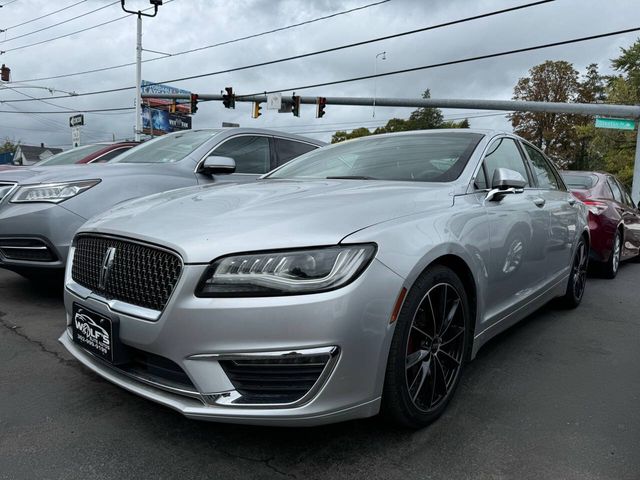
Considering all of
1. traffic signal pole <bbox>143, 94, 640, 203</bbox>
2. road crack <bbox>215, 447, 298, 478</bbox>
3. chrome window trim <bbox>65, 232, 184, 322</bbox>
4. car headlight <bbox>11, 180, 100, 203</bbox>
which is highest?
traffic signal pole <bbox>143, 94, 640, 203</bbox>

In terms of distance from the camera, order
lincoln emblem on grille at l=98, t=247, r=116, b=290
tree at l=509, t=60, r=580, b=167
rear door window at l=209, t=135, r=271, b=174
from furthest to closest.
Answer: tree at l=509, t=60, r=580, b=167 → rear door window at l=209, t=135, r=271, b=174 → lincoln emblem on grille at l=98, t=247, r=116, b=290

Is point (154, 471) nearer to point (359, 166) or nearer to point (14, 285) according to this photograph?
point (359, 166)

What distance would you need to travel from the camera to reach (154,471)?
1.92 m

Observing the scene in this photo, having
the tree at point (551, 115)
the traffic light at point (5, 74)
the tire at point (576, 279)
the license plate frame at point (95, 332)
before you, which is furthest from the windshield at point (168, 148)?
the tree at point (551, 115)

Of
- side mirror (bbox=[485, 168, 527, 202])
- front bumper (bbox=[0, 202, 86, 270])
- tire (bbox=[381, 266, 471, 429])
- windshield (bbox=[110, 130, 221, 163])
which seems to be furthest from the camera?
windshield (bbox=[110, 130, 221, 163])

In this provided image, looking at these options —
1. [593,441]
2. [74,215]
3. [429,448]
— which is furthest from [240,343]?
[74,215]

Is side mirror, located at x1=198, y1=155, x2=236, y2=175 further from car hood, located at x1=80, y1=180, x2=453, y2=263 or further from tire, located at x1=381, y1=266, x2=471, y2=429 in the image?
tire, located at x1=381, y1=266, x2=471, y2=429

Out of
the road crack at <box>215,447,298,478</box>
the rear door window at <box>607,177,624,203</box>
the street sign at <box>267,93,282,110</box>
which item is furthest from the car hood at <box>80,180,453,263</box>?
the street sign at <box>267,93,282,110</box>

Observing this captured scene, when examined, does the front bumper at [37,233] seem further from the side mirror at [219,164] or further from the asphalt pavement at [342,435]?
the side mirror at [219,164]

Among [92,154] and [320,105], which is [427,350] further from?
[320,105]

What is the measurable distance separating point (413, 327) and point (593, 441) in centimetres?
100

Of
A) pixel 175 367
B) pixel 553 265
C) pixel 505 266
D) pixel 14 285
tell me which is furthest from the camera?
pixel 14 285

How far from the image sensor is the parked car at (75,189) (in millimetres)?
3865

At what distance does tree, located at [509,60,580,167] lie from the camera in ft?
141
